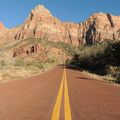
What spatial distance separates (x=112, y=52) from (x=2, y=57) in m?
27.9

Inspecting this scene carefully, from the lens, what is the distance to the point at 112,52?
6662 cm

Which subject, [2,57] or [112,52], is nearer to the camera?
[2,57]

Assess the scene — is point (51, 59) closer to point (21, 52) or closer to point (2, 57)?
point (21, 52)

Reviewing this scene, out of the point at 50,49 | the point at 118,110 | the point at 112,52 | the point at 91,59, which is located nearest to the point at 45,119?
the point at 118,110

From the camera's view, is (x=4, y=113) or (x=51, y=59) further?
(x=51, y=59)

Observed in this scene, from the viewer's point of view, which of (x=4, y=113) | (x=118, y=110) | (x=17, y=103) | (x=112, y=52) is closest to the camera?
(x=4, y=113)

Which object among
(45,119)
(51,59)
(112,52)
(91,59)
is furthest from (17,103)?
(51,59)

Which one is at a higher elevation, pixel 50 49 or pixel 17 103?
pixel 50 49

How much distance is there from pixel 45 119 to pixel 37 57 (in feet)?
536

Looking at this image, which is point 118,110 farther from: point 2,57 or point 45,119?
point 2,57

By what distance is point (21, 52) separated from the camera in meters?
178

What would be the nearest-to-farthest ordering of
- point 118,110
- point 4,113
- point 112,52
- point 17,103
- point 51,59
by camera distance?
point 4,113 < point 118,110 < point 17,103 < point 112,52 < point 51,59

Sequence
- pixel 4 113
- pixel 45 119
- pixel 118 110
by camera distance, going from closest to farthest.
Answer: pixel 45 119, pixel 4 113, pixel 118 110

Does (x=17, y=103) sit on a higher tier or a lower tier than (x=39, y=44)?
lower
